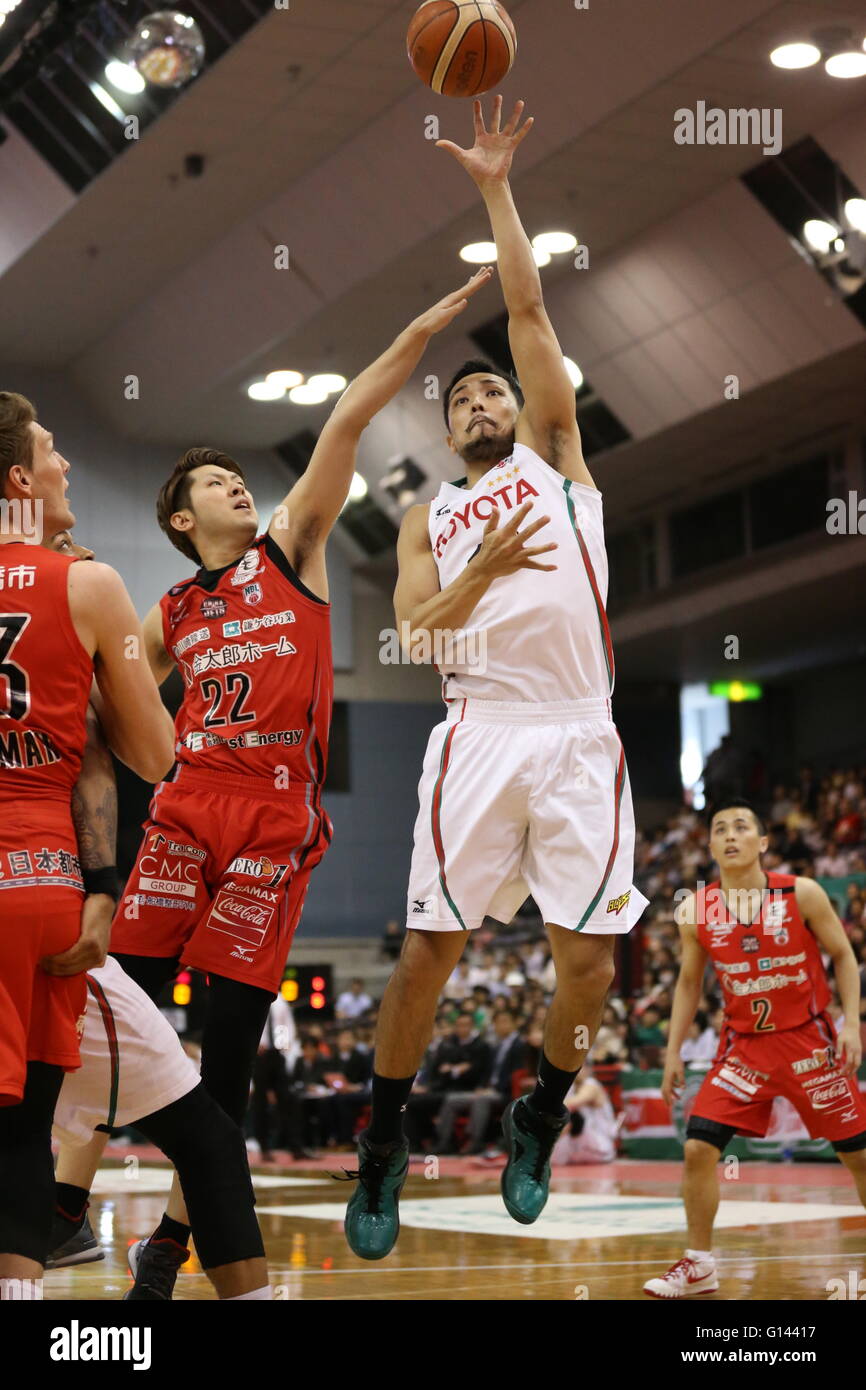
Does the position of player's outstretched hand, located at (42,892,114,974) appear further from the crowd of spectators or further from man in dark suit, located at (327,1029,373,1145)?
man in dark suit, located at (327,1029,373,1145)

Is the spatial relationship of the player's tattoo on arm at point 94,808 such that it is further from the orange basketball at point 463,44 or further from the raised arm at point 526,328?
the orange basketball at point 463,44

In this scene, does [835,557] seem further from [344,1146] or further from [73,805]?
[73,805]

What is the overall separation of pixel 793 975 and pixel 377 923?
21.0m

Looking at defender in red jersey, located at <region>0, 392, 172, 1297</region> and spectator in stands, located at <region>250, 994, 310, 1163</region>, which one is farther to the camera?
spectator in stands, located at <region>250, 994, 310, 1163</region>

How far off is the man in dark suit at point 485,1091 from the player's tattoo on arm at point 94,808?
12.3m

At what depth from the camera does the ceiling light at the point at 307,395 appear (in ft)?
72.0

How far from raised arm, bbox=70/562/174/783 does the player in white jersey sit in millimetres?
1302

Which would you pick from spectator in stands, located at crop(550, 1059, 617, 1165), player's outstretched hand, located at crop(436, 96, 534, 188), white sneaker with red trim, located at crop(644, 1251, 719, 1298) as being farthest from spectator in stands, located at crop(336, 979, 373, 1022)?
player's outstretched hand, located at crop(436, 96, 534, 188)

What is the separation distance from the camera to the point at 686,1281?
20.2ft

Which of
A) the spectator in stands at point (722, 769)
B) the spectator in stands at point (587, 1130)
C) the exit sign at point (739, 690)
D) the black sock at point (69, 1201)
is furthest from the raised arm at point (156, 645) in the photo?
the exit sign at point (739, 690)

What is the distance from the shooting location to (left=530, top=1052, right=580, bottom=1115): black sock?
16.7 ft

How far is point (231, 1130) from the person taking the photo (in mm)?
3791

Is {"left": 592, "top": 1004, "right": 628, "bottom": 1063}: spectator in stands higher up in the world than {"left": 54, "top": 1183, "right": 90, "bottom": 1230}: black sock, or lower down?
lower down

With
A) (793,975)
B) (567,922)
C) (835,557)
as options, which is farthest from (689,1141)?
(835,557)
